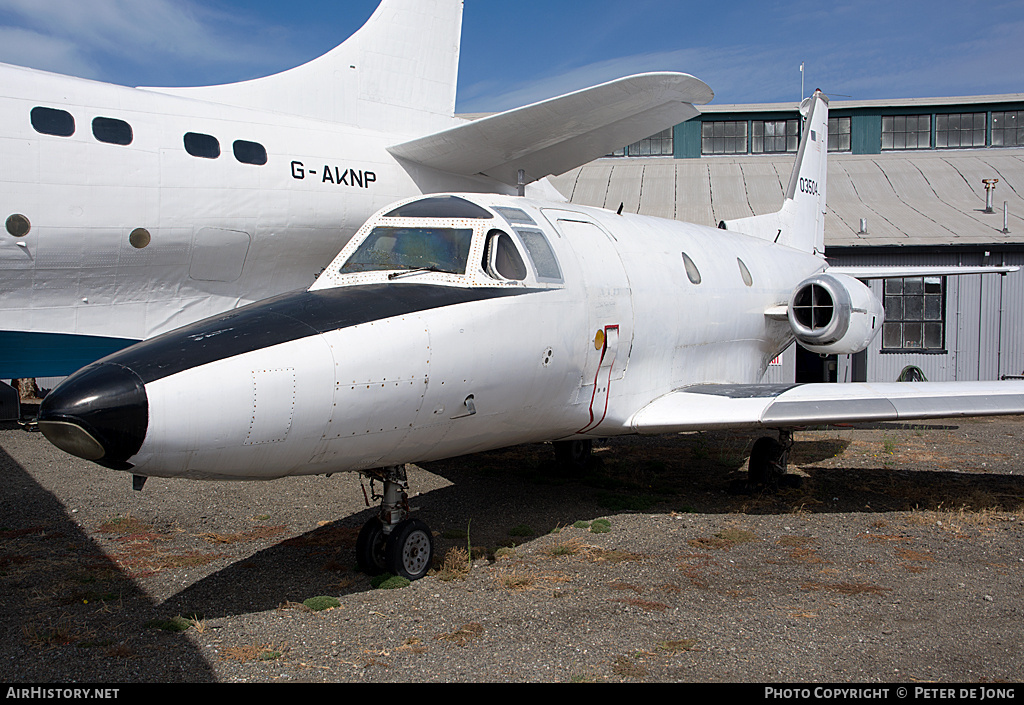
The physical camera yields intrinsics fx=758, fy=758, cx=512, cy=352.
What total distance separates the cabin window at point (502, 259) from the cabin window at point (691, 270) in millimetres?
3013

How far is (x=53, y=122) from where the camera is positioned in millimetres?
7891

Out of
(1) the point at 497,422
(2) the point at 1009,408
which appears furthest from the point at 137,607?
(2) the point at 1009,408

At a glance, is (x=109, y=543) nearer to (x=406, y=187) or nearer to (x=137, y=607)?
(x=137, y=607)

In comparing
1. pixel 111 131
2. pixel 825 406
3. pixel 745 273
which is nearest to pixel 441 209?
pixel 111 131

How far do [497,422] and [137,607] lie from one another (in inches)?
114

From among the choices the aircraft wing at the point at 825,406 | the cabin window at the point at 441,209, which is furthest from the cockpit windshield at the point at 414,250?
the aircraft wing at the point at 825,406

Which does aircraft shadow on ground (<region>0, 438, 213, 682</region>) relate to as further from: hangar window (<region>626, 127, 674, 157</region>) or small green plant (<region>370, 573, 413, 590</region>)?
hangar window (<region>626, 127, 674, 157</region>)

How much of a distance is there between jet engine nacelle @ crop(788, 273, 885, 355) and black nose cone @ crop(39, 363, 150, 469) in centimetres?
859

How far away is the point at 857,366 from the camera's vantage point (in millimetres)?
19891

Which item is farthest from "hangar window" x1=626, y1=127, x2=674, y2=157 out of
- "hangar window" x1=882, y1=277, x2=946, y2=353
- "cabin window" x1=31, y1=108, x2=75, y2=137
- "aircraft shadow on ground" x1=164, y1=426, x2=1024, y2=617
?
"cabin window" x1=31, y1=108, x2=75, y2=137

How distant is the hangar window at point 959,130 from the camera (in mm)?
27641

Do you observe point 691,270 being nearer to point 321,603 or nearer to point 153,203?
point 321,603

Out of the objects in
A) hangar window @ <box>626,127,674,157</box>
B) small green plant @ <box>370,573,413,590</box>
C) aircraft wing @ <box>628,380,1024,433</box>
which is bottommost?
small green plant @ <box>370,573,413,590</box>

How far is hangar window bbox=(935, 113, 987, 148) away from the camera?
2764 centimetres
